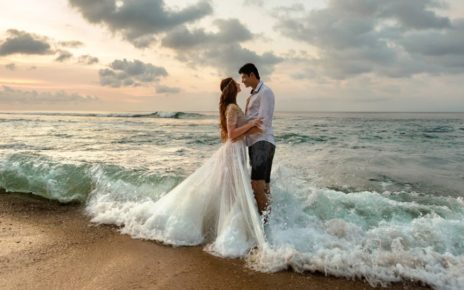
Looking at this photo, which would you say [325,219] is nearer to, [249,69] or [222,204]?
[222,204]

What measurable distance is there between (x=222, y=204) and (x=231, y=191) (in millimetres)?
226

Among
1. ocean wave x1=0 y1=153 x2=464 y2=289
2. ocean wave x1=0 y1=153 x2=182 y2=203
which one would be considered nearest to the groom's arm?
ocean wave x1=0 y1=153 x2=464 y2=289

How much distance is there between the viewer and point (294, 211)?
21.4ft

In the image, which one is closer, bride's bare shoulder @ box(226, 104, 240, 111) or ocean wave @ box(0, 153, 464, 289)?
ocean wave @ box(0, 153, 464, 289)

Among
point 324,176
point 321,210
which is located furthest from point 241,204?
point 324,176

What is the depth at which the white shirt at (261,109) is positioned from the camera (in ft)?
17.5

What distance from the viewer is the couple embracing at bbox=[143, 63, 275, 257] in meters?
5.30

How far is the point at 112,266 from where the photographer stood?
16.0 feet

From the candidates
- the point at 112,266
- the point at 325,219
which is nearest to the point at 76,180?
the point at 112,266

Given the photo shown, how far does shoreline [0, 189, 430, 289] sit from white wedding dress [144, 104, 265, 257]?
0.26 metres

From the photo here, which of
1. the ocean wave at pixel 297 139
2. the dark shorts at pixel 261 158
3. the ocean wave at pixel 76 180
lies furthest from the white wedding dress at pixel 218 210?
the ocean wave at pixel 297 139

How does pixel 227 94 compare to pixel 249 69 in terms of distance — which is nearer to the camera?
pixel 249 69

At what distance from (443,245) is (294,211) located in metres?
2.23

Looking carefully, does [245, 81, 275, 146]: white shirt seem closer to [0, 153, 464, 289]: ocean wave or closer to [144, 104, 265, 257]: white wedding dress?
[144, 104, 265, 257]: white wedding dress
